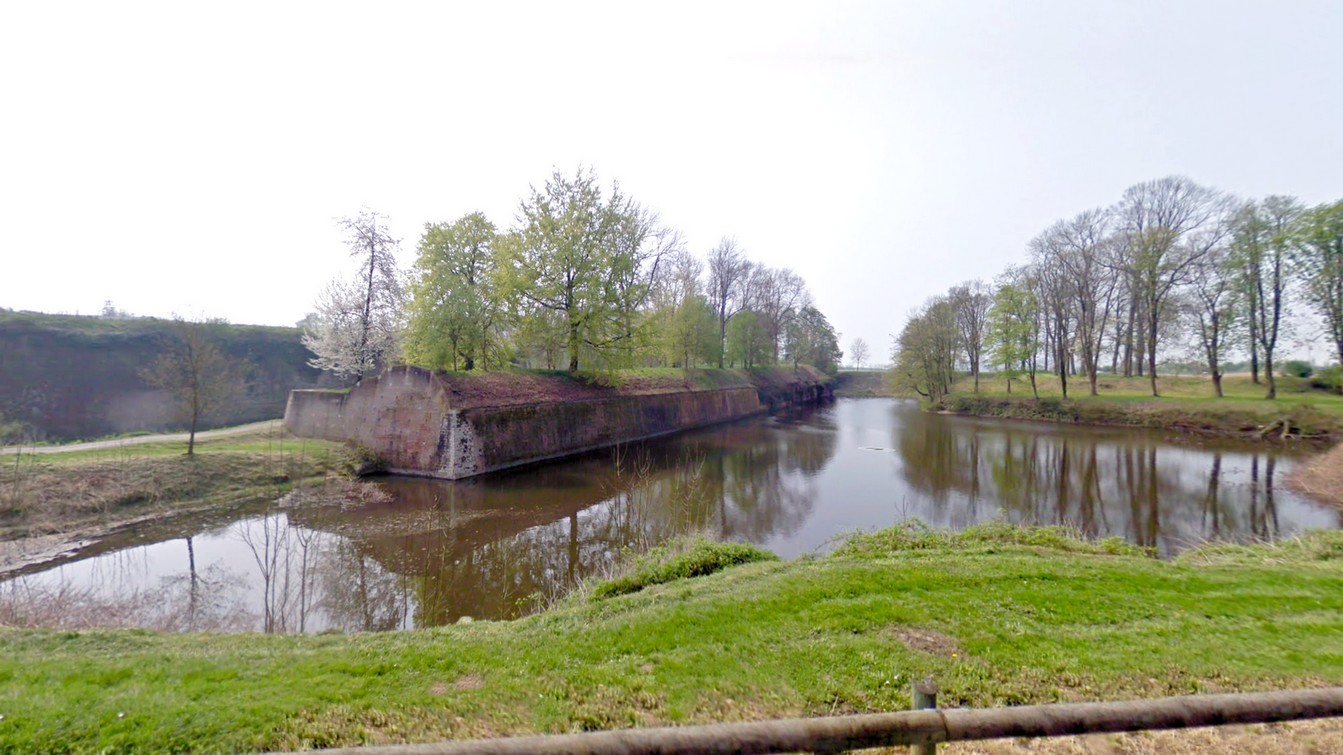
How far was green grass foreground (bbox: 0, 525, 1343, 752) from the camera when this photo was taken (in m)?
3.07

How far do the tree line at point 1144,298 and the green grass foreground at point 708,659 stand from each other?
2830 centimetres

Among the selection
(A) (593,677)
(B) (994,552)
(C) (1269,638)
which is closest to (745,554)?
(B) (994,552)

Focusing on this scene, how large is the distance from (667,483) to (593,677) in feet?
36.3

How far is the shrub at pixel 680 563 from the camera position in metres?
6.15

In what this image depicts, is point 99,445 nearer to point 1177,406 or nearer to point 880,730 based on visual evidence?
point 880,730

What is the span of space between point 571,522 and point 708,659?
787cm

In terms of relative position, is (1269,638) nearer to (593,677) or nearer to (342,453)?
(593,677)

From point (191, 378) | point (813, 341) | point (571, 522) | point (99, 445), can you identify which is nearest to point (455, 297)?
point (191, 378)

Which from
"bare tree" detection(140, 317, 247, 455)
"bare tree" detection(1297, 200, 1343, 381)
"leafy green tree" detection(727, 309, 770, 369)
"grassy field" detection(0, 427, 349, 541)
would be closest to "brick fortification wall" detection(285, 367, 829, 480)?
"grassy field" detection(0, 427, 349, 541)

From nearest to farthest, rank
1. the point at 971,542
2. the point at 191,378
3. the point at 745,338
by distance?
1. the point at 971,542
2. the point at 191,378
3. the point at 745,338

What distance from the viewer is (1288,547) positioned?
6.98 metres

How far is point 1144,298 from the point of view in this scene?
2830cm

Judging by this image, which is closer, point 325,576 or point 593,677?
point 593,677

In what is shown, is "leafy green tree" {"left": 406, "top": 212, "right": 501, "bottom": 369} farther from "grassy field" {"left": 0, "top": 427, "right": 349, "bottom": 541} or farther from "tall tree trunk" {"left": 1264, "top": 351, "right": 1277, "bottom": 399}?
"tall tree trunk" {"left": 1264, "top": 351, "right": 1277, "bottom": 399}
